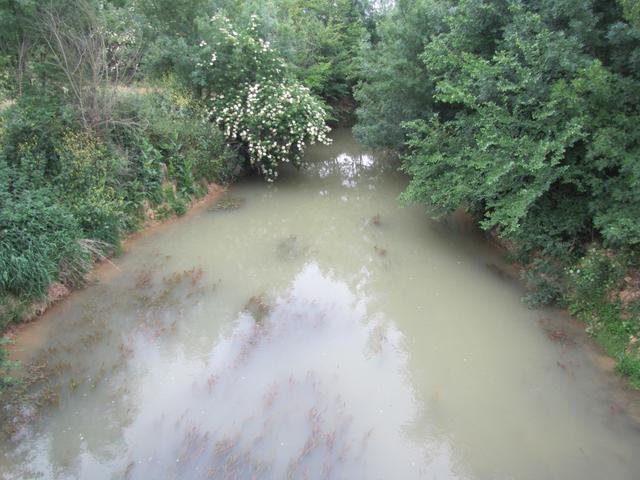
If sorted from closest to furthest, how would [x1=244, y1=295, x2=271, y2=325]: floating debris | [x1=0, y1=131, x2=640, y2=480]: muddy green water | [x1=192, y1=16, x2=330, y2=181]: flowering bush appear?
[x1=0, y1=131, x2=640, y2=480]: muddy green water → [x1=244, y1=295, x2=271, y2=325]: floating debris → [x1=192, y1=16, x2=330, y2=181]: flowering bush

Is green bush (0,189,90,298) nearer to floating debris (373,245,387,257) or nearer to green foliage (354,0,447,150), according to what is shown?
floating debris (373,245,387,257)

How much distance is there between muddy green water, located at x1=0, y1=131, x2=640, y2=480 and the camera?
550cm

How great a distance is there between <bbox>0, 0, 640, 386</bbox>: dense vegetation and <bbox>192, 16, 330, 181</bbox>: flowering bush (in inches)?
2.1

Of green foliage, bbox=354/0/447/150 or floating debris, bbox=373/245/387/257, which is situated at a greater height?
green foliage, bbox=354/0/447/150

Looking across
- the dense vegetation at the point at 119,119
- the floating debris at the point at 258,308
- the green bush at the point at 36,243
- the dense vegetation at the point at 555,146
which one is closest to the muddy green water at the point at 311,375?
the floating debris at the point at 258,308

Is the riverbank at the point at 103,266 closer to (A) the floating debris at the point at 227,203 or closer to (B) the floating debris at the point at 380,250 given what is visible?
(A) the floating debris at the point at 227,203

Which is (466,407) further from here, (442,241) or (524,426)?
(442,241)

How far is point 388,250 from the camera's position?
34.0 ft

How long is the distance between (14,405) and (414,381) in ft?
16.9

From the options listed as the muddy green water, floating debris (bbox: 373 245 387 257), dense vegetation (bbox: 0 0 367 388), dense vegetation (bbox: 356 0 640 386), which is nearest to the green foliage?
dense vegetation (bbox: 356 0 640 386)

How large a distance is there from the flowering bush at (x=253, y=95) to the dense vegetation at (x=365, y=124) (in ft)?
0.17

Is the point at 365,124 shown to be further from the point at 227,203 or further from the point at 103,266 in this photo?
the point at 103,266

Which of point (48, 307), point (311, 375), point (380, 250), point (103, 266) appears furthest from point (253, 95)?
point (311, 375)

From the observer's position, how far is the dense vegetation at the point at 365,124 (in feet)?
24.3
